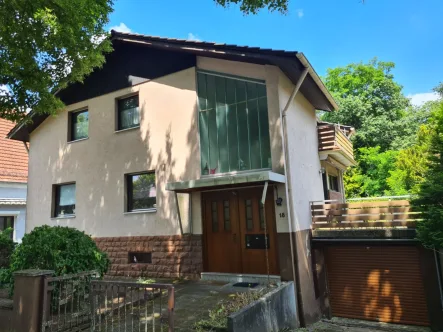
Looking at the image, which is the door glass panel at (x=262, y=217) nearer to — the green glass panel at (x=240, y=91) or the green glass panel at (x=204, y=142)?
the green glass panel at (x=204, y=142)

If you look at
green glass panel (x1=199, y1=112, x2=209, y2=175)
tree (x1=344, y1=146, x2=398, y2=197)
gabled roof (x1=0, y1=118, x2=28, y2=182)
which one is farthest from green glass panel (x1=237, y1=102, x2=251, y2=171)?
tree (x1=344, y1=146, x2=398, y2=197)

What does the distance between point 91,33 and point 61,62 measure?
1.13 m

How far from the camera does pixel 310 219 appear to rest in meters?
9.20

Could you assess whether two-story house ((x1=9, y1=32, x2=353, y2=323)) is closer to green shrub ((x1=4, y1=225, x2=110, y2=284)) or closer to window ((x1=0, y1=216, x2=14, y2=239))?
green shrub ((x1=4, y1=225, x2=110, y2=284))

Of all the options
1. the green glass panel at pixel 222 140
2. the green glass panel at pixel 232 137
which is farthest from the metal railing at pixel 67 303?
the green glass panel at pixel 232 137

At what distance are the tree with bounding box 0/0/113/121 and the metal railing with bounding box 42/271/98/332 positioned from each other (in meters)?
4.83

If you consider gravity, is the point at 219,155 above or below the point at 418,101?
below

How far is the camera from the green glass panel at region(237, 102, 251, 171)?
28.8 ft

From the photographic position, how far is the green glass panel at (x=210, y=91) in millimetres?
9500

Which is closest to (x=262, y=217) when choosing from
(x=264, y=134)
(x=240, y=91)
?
(x=264, y=134)

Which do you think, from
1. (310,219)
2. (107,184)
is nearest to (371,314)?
(310,219)

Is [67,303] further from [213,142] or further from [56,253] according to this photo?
[213,142]

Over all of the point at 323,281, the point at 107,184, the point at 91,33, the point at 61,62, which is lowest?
the point at 323,281

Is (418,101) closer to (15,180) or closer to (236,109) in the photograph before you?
(236,109)
